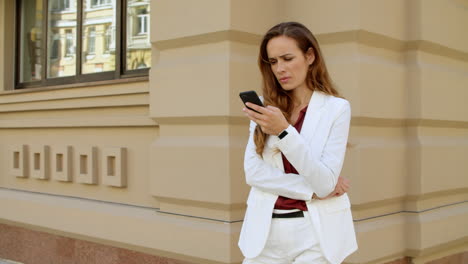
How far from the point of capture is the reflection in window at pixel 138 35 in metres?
5.51

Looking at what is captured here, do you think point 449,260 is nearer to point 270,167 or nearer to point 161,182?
point 161,182

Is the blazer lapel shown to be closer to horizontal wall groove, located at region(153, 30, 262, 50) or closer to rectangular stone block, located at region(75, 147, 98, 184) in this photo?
horizontal wall groove, located at region(153, 30, 262, 50)

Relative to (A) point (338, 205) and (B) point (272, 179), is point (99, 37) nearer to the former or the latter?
(B) point (272, 179)

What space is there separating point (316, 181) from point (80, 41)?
4609mm

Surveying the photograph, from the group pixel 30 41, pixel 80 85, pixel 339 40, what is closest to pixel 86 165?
pixel 80 85

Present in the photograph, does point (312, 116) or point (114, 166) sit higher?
point (312, 116)

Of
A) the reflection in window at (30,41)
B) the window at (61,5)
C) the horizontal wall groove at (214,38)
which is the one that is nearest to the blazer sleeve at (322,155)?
the horizontal wall groove at (214,38)

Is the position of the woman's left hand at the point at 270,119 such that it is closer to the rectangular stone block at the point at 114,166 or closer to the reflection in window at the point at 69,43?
the rectangular stone block at the point at 114,166

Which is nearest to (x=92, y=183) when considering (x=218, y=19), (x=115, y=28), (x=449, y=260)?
(x=115, y=28)

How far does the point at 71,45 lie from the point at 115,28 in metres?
0.92

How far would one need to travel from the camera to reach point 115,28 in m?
5.79

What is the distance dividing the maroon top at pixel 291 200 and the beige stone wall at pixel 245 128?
1.67 meters

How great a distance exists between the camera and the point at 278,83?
2516mm

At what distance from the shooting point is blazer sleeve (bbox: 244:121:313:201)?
7.61 feet
